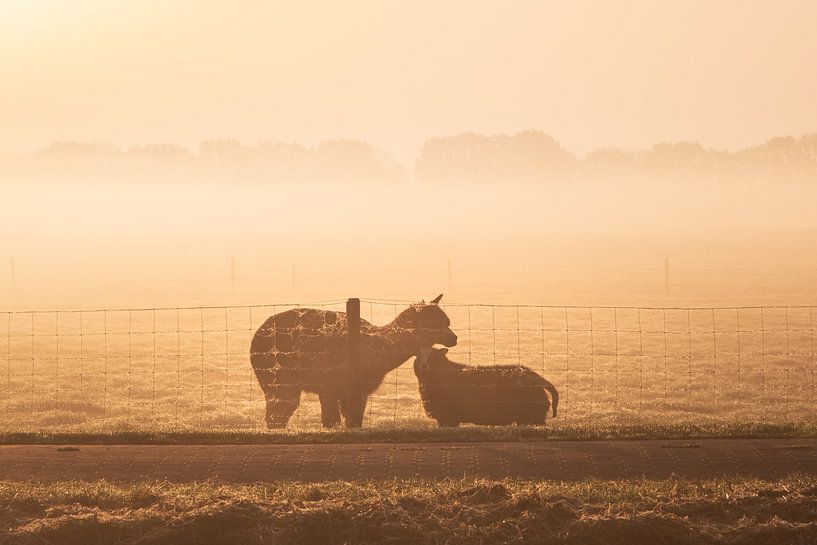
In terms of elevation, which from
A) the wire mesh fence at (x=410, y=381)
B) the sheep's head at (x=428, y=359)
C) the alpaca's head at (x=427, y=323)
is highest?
the alpaca's head at (x=427, y=323)

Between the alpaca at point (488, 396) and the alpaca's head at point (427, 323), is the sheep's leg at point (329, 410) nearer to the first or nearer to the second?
the alpaca at point (488, 396)

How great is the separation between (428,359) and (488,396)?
1058 mm

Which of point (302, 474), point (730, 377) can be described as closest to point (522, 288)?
point (730, 377)

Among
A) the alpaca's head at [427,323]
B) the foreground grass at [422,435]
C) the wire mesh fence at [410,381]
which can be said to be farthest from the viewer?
the wire mesh fence at [410,381]

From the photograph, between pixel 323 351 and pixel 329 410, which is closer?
pixel 329 410

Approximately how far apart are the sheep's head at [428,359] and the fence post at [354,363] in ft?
5.37

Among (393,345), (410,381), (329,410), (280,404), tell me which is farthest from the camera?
(410,381)

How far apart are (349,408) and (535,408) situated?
2753 millimetres

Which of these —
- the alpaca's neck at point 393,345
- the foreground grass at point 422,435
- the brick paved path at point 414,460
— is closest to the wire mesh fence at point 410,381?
the alpaca's neck at point 393,345

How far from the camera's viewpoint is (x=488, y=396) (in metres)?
14.1

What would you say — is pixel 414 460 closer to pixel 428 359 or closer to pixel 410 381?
pixel 428 359

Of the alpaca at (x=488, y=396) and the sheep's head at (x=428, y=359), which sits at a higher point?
the sheep's head at (x=428, y=359)

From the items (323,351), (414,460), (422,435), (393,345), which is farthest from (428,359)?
(414,460)

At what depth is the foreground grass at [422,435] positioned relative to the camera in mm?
10828
